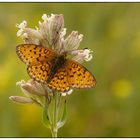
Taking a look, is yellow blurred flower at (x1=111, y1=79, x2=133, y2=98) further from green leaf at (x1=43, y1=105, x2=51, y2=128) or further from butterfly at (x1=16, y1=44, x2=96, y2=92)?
green leaf at (x1=43, y1=105, x2=51, y2=128)

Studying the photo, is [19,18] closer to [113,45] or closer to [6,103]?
[113,45]

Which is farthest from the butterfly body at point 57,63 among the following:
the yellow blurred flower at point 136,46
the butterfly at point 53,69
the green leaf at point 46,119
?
the yellow blurred flower at point 136,46

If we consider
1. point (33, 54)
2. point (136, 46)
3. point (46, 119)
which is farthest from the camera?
point (136, 46)

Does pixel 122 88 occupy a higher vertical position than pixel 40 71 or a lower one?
lower

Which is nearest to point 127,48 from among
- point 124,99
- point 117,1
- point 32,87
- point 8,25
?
point 117,1

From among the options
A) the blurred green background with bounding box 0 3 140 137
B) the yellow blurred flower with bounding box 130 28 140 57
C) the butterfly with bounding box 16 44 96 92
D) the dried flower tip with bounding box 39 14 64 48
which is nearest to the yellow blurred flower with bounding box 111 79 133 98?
the blurred green background with bounding box 0 3 140 137

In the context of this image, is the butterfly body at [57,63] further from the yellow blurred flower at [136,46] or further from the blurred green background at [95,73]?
the yellow blurred flower at [136,46]

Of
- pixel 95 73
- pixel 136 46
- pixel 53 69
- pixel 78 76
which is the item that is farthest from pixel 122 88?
pixel 78 76

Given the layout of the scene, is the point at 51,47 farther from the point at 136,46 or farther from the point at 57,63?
the point at 136,46
